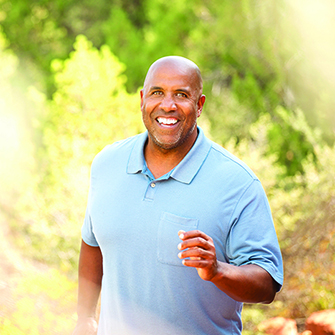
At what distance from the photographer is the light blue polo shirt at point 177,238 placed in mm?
1366

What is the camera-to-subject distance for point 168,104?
1541mm

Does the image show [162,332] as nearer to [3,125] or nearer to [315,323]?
[315,323]

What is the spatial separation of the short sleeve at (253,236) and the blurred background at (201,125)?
2.28 m

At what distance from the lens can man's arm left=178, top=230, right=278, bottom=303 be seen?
115 cm

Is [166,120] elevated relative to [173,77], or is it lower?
lower

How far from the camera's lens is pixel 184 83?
1.55 meters

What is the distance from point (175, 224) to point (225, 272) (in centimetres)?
27

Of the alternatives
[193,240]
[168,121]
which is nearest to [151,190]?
[168,121]

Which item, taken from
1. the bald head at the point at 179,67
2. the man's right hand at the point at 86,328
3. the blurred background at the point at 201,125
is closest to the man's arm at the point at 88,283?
the man's right hand at the point at 86,328

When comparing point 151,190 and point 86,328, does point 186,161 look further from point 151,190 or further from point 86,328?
point 86,328

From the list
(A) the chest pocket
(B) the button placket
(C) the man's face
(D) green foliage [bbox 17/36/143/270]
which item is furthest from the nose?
(D) green foliage [bbox 17/36/143/270]

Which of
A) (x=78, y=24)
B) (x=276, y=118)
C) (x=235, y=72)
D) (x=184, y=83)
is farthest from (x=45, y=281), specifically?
(x=78, y=24)

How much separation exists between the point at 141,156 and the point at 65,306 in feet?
8.40

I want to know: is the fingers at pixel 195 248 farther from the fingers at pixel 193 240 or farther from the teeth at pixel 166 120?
the teeth at pixel 166 120
